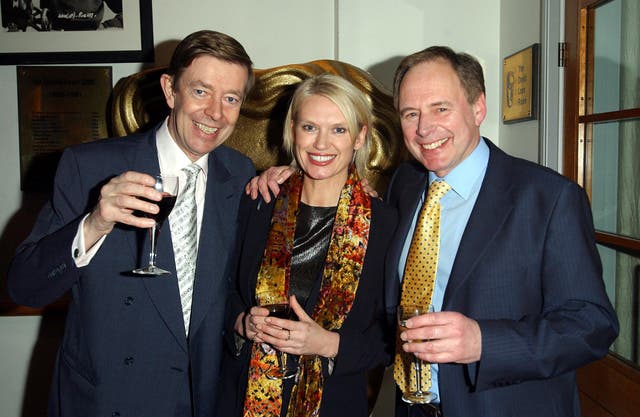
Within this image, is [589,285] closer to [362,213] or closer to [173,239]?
[362,213]

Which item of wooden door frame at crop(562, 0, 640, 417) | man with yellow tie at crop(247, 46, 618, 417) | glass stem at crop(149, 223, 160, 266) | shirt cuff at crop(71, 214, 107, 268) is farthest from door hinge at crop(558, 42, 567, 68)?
shirt cuff at crop(71, 214, 107, 268)

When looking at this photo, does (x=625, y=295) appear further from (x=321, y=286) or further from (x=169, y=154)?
(x=169, y=154)

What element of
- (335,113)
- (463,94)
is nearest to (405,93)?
(463,94)

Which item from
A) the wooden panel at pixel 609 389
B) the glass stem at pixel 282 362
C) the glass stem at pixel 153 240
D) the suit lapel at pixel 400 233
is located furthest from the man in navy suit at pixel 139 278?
the wooden panel at pixel 609 389

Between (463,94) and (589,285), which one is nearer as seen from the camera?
(589,285)

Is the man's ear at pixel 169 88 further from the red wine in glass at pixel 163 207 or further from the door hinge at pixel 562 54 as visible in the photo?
the door hinge at pixel 562 54

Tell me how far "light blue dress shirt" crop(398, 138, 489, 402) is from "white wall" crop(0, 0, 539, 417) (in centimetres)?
159

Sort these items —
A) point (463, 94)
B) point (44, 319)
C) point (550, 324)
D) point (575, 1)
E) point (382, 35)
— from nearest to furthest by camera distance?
point (550, 324) < point (463, 94) < point (575, 1) < point (382, 35) < point (44, 319)

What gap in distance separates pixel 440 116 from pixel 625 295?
1.15 m

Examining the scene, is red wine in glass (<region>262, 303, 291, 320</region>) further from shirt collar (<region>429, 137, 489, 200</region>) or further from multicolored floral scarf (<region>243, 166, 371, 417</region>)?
shirt collar (<region>429, 137, 489, 200</region>)

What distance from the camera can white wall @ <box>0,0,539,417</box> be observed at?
322cm

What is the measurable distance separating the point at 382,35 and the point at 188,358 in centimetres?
222

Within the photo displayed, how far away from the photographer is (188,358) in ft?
5.74

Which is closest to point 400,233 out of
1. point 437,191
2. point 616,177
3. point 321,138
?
point 437,191
